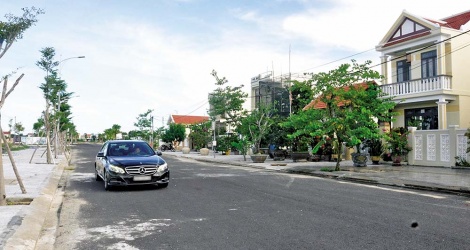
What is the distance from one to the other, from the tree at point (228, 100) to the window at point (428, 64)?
13.3 metres

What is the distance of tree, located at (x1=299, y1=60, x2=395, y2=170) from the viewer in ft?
55.6

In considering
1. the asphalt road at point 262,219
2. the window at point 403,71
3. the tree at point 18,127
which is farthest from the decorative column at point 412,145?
the tree at point 18,127

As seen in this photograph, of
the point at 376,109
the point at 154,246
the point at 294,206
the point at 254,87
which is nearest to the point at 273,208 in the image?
the point at 294,206

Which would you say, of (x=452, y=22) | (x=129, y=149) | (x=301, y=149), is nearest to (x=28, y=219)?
(x=129, y=149)

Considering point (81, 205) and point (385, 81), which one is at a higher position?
point (385, 81)

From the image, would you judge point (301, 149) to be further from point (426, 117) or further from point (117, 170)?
point (117, 170)

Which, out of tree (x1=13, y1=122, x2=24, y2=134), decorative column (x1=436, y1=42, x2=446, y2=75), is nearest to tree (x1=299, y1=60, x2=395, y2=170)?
decorative column (x1=436, y1=42, x2=446, y2=75)

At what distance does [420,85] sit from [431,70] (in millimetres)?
1445

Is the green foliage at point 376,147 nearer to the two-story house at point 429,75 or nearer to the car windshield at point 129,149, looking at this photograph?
the two-story house at point 429,75

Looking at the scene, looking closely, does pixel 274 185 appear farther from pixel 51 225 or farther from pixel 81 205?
pixel 51 225

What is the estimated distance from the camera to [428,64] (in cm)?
2384

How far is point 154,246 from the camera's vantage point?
224 inches

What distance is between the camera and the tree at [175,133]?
58.7 m

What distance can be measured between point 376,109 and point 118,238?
13985 mm
